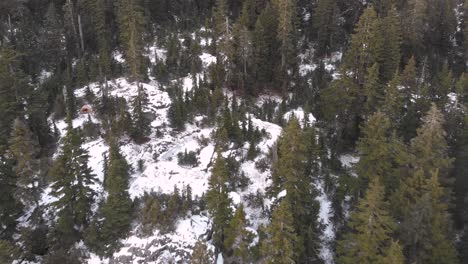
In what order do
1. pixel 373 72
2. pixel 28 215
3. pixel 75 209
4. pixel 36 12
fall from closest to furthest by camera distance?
pixel 75 209 < pixel 28 215 < pixel 373 72 < pixel 36 12

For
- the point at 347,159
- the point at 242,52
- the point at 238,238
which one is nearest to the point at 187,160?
the point at 238,238

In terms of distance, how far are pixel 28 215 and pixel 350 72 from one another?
29.2 m

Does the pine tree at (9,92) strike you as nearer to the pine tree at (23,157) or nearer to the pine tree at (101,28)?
the pine tree at (23,157)

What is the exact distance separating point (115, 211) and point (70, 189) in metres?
3.30

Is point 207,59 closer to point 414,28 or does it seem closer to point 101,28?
point 101,28

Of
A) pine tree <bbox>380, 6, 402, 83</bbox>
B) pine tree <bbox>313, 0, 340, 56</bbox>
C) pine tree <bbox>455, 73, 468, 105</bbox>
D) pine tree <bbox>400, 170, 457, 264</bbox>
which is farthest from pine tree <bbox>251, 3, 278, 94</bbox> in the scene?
pine tree <bbox>400, 170, 457, 264</bbox>

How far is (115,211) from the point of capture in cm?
2286

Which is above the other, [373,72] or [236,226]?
[373,72]

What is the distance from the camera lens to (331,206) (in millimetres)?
27781

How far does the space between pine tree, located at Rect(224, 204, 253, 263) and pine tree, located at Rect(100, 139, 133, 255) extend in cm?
661

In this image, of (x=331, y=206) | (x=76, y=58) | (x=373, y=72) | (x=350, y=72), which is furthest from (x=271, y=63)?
(x=76, y=58)

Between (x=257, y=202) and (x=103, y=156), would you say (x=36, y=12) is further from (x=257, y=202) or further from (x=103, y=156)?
(x=257, y=202)

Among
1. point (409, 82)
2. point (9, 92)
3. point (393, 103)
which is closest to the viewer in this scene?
point (9, 92)

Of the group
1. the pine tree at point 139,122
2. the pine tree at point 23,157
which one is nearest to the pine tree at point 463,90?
the pine tree at point 139,122
